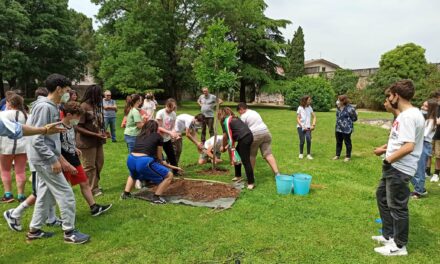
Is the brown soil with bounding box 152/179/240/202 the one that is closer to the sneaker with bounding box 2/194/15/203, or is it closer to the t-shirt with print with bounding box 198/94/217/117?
the sneaker with bounding box 2/194/15/203

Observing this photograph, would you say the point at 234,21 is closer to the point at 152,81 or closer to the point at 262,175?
the point at 152,81

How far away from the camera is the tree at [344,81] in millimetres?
35156

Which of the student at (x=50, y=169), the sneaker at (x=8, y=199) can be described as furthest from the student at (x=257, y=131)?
the sneaker at (x=8, y=199)

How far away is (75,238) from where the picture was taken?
421 cm

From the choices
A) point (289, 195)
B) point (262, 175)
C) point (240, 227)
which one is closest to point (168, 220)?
point (240, 227)

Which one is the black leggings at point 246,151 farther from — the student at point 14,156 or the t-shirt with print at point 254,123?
the student at point 14,156

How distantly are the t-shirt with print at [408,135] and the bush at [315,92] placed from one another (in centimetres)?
2465

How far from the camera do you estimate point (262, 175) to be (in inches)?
298

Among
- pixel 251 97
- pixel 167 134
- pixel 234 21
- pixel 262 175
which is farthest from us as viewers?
pixel 251 97

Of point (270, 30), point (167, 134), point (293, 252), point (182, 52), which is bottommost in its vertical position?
point (293, 252)

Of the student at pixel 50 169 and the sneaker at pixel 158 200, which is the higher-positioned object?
the student at pixel 50 169

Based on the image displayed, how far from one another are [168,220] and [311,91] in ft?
81.3

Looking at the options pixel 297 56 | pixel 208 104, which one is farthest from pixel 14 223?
pixel 297 56

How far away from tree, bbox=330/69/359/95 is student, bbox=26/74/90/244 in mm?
34456
